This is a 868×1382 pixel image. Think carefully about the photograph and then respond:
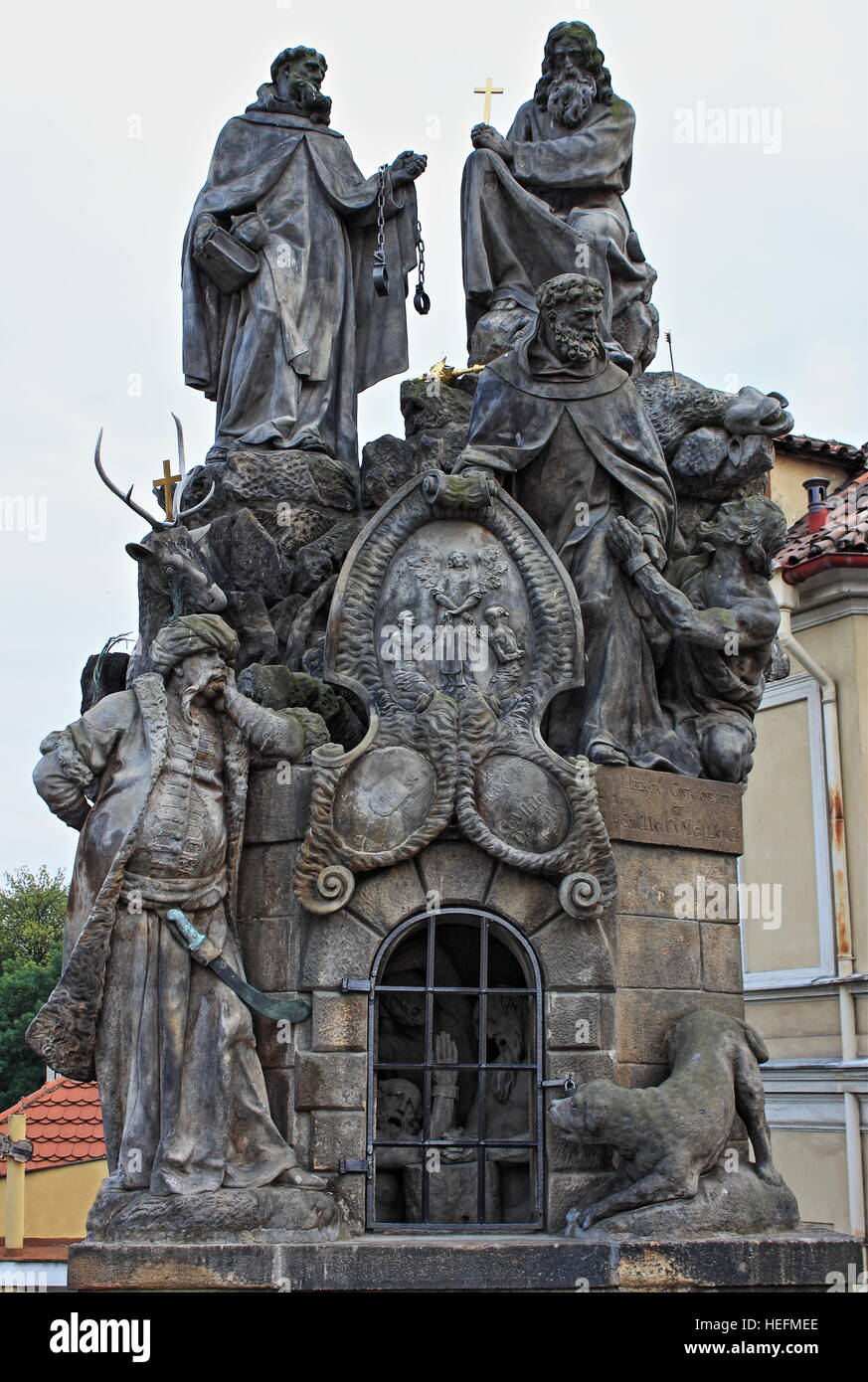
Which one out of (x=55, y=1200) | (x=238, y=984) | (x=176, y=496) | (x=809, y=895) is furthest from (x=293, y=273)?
(x=55, y=1200)

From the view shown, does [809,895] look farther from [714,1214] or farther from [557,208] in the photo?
[714,1214]

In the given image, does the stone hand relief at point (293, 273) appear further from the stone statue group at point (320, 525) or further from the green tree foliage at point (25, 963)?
the green tree foliage at point (25, 963)

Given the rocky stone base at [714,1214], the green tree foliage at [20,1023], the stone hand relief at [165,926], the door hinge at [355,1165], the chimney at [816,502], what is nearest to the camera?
the rocky stone base at [714,1214]

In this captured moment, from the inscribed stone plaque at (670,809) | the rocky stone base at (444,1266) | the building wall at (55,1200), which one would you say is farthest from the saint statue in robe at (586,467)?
the building wall at (55,1200)

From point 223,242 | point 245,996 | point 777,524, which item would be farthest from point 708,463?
point 245,996

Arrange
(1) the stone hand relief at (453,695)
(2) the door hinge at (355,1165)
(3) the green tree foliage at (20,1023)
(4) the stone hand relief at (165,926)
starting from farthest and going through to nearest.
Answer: (3) the green tree foliage at (20,1023), (1) the stone hand relief at (453,695), (2) the door hinge at (355,1165), (4) the stone hand relief at (165,926)

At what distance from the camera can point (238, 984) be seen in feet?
27.1

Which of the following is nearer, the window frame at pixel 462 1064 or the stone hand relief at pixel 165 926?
the stone hand relief at pixel 165 926

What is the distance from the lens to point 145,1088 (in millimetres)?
8086

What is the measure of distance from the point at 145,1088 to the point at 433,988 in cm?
143

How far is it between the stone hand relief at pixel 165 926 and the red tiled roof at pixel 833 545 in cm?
1055

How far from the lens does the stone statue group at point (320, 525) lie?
8.20 m

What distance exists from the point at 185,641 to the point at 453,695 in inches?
53.5

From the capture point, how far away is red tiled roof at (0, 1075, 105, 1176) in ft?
58.7
